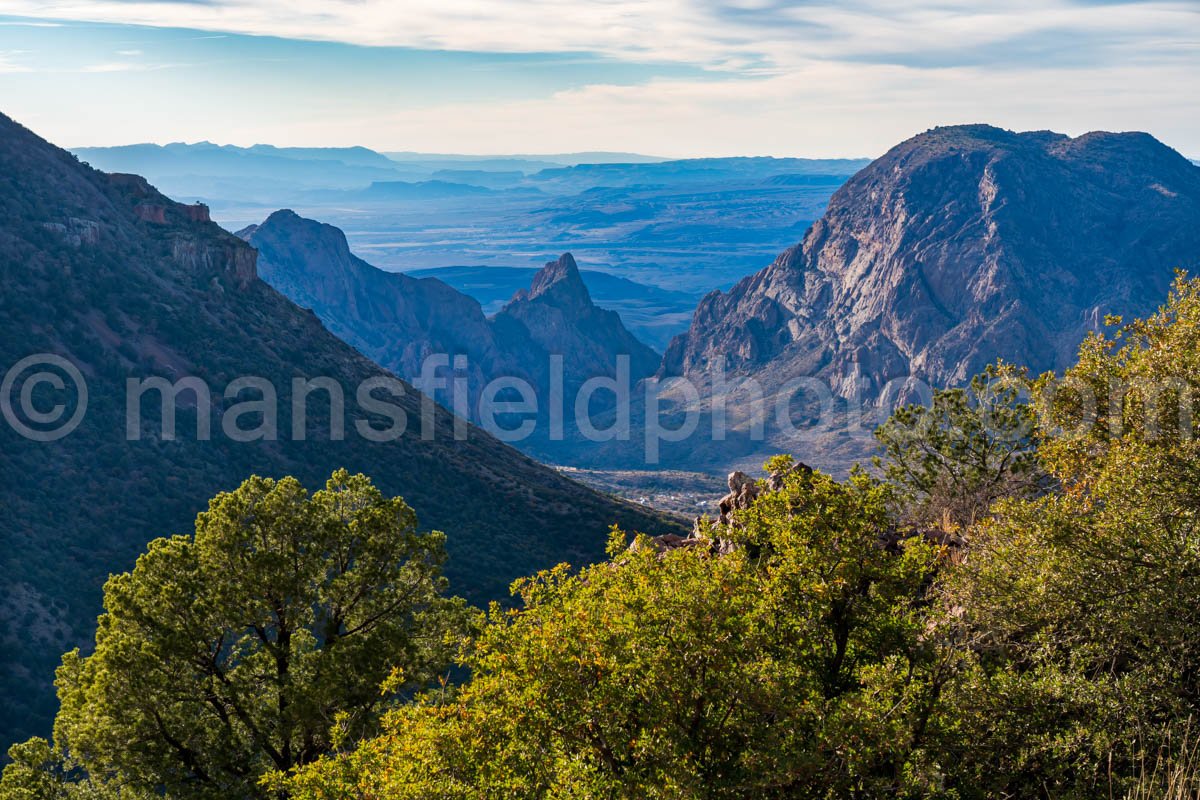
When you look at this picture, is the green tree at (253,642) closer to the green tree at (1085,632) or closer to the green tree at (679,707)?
the green tree at (679,707)

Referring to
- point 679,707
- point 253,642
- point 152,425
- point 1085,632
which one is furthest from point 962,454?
point 152,425

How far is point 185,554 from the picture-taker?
24.8m

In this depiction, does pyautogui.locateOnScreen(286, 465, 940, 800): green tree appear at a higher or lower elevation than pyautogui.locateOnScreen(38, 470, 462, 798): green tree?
higher

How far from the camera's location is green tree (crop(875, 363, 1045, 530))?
3184cm

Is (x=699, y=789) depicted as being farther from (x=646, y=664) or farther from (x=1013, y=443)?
(x=1013, y=443)

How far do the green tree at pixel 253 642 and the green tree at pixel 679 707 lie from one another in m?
7.40

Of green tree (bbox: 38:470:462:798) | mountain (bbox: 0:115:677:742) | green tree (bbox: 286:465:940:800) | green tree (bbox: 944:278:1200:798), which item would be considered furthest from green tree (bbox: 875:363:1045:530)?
mountain (bbox: 0:115:677:742)

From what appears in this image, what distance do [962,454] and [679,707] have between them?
74.4ft

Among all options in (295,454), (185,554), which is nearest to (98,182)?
(295,454)

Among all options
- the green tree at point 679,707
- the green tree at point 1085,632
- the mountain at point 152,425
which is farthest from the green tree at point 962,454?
the mountain at point 152,425

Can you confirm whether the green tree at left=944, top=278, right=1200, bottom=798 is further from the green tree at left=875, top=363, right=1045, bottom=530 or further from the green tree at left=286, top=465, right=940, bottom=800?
the green tree at left=875, top=363, right=1045, bottom=530

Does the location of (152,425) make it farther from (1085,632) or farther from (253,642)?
(1085,632)

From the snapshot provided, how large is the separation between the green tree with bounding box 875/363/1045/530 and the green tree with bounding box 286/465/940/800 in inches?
565

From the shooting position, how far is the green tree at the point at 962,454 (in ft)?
104
